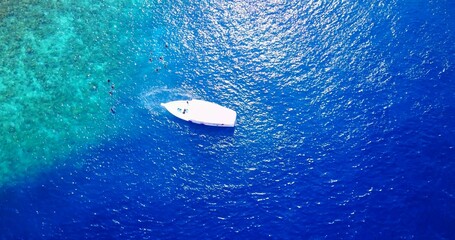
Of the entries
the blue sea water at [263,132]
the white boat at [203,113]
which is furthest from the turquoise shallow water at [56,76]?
the white boat at [203,113]

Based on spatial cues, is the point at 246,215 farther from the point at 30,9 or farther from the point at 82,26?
the point at 30,9

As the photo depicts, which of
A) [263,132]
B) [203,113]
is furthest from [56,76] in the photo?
[263,132]

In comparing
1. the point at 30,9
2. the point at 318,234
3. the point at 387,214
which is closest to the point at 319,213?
the point at 318,234

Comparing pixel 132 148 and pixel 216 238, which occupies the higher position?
pixel 132 148

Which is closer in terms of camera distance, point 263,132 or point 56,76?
point 263,132

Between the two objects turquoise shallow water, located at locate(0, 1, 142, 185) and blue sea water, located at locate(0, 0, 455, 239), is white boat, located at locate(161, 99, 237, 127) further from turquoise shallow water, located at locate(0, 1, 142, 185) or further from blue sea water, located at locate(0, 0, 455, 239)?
turquoise shallow water, located at locate(0, 1, 142, 185)

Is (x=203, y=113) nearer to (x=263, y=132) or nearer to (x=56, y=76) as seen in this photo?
(x=263, y=132)

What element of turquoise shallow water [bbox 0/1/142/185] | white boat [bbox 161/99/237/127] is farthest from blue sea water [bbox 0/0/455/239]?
white boat [bbox 161/99/237/127]
